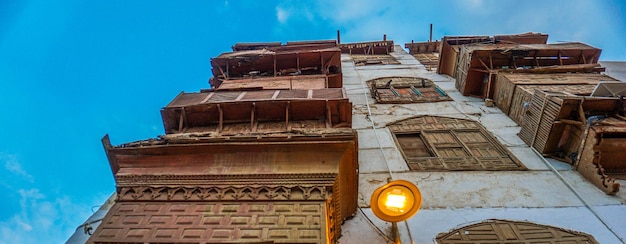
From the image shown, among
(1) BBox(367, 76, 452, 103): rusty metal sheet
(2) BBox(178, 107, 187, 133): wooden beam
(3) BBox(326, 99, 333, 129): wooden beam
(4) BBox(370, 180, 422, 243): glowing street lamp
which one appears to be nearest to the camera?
(4) BBox(370, 180, 422, 243): glowing street lamp

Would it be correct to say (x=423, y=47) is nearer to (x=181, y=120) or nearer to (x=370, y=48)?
(x=370, y=48)

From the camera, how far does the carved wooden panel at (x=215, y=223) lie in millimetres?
4520

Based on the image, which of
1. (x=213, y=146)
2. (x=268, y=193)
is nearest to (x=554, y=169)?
(x=268, y=193)

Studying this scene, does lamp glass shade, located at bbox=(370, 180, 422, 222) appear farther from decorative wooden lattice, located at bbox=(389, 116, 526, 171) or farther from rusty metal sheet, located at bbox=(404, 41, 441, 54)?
rusty metal sheet, located at bbox=(404, 41, 441, 54)

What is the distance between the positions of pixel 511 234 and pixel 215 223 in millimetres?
5702

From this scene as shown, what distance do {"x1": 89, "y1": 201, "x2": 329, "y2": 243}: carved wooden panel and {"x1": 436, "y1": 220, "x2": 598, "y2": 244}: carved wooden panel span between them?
3177mm

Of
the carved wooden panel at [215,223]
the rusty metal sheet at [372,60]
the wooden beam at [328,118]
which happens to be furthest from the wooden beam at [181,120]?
the rusty metal sheet at [372,60]

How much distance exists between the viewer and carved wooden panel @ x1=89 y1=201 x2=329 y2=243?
178 inches

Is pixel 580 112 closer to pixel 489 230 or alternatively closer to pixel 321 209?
pixel 489 230

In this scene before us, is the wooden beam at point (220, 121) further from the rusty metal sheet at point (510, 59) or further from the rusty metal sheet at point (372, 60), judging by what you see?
the rusty metal sheet at point (372, 60)

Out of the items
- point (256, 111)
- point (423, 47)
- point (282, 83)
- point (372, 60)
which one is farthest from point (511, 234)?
point (423, 47)

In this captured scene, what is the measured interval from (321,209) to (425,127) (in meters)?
7.76

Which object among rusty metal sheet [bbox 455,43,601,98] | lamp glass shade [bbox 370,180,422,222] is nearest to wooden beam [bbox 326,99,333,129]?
lamp glass shade [bbox 370,180,422,222]

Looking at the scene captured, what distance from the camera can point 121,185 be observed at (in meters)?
5.46
